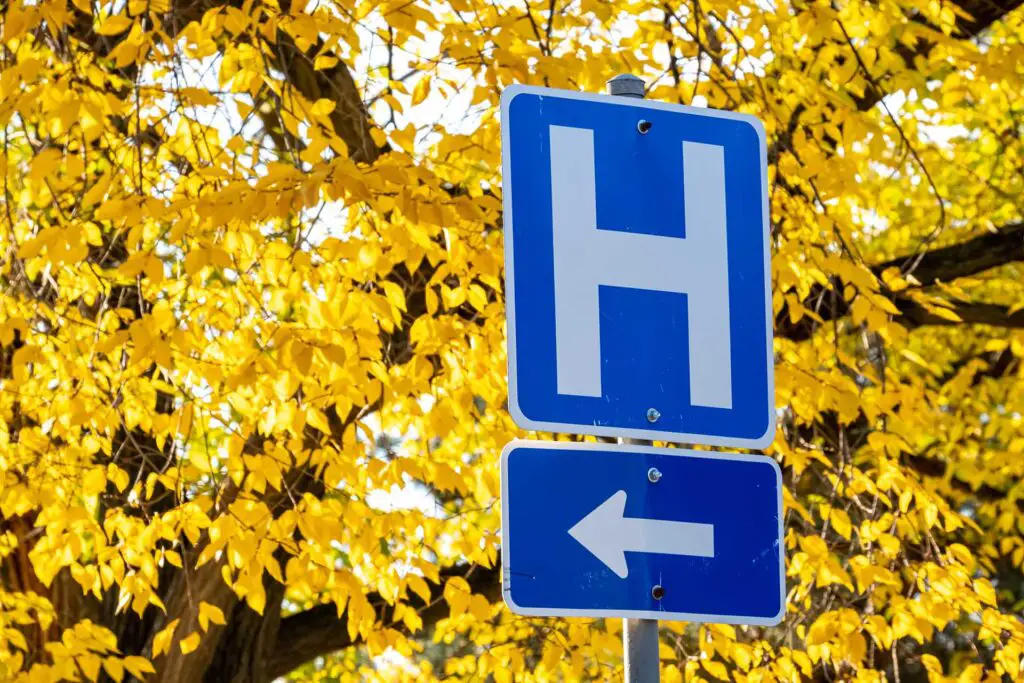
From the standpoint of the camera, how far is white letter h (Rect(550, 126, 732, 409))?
7.35 feet

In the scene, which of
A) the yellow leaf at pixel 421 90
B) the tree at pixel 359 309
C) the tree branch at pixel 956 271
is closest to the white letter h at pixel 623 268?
the tree at pixel 359 309

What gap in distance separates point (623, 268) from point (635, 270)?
21 mm

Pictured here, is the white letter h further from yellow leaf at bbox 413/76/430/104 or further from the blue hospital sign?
yellow leaf at bbox 413/76/430/104

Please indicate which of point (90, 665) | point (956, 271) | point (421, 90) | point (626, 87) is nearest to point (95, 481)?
point (90, 665)

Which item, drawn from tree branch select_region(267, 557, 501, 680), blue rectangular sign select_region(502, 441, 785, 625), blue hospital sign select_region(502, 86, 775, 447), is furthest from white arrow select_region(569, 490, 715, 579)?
tree branch select_region(267, 557, 501, 680)

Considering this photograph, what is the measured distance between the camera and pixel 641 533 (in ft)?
7.21

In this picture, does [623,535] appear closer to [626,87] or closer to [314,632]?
[626,87]

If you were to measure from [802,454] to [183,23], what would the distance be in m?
3.21

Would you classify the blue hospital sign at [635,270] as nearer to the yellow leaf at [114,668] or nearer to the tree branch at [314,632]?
the yellow leaf at [114,668]

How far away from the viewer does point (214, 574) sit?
6746 mm

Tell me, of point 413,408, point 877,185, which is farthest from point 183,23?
point 877,185

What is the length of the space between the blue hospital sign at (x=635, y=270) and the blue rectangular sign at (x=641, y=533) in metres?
0.06

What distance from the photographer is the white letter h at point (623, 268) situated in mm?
2240

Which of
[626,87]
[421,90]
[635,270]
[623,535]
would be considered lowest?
[623,535]
